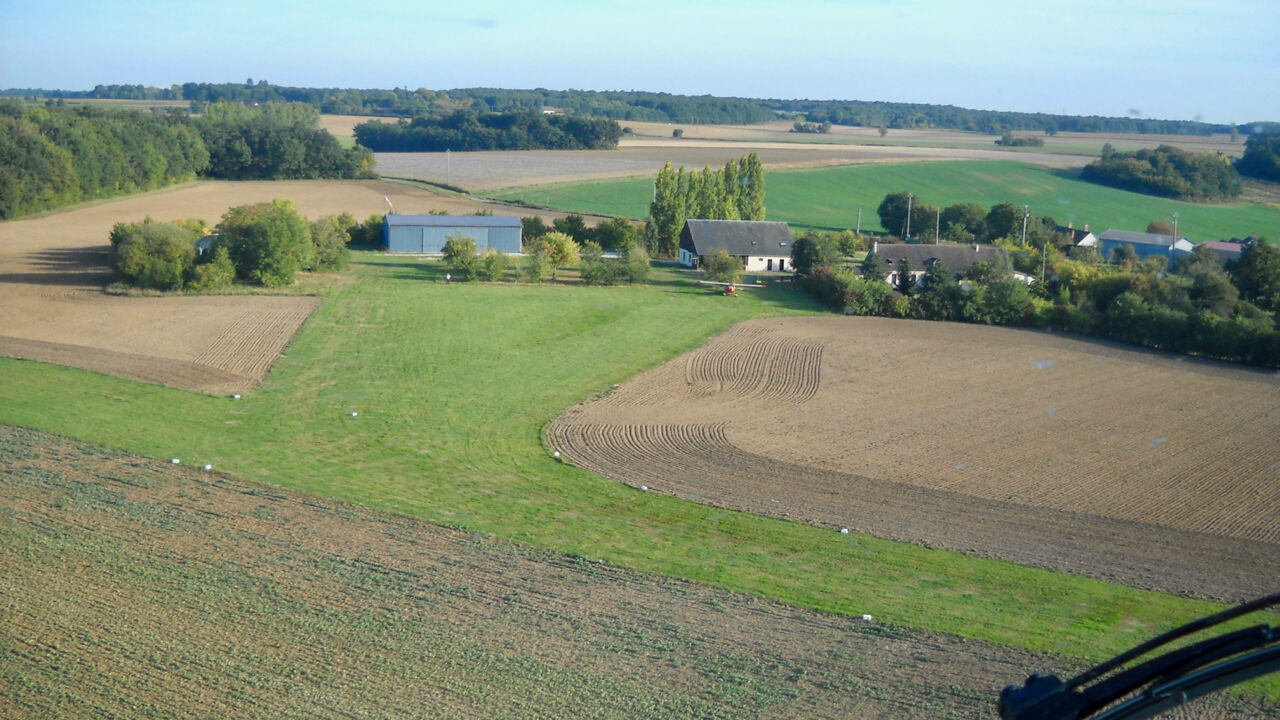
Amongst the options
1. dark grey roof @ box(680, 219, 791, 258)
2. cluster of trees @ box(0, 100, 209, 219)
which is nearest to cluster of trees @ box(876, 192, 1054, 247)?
dark grey roof @ box(680, 219, 791, 258)

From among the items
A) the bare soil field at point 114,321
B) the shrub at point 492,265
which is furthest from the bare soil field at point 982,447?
the shrub at point 492,265

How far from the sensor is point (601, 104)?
121 metres

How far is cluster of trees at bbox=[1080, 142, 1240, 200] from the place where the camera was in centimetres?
4816

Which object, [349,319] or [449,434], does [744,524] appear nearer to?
[449,434]

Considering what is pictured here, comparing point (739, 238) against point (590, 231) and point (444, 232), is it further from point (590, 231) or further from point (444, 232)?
point (444, 232)

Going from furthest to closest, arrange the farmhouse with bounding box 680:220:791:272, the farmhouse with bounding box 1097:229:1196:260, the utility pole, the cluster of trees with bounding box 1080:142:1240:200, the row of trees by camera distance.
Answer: the utility pole
the cluster of trees with bounding box 1080:142:1240:200
the farmhouse with bounding box 1097:229:1196:260
the farmhouse with bounding box 680:220:791:272
the row of trees

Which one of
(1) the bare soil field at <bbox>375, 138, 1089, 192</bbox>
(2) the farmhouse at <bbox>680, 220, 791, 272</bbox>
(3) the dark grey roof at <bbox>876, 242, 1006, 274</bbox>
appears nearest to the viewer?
(3) the dark grey roof at <bbox>876, 242, 1006, 274</bbox>

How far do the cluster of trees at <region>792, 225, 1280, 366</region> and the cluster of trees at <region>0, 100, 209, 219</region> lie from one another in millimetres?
33669

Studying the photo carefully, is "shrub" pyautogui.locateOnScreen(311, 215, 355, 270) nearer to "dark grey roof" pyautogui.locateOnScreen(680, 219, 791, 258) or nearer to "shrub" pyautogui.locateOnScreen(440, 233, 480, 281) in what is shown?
"shrub" pyautogui.locateOnScreen(440, 233, 480, 281)

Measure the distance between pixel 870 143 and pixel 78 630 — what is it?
87.7m

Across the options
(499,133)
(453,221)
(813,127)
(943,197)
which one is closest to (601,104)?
(813,127)

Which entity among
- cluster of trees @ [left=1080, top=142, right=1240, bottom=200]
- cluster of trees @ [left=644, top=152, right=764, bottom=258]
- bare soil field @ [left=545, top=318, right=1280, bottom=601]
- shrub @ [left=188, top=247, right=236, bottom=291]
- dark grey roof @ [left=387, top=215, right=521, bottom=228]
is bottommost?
bare soil field @ [left=545, top=318, right=1280, bottom=601]

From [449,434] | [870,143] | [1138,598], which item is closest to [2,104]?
[449,434]

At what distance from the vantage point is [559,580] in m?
11.5
